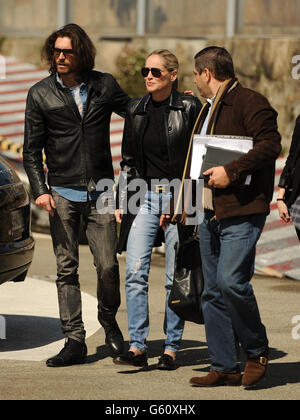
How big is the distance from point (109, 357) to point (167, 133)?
1588mm

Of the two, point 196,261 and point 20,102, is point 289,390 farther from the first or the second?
point 20,102

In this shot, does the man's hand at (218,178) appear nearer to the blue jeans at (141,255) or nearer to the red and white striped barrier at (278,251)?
the blue jeans at (141,255)

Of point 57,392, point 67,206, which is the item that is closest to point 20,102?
point 67,206

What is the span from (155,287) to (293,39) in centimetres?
614

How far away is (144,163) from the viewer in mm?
7199

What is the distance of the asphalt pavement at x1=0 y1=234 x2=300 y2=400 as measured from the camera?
646 cm

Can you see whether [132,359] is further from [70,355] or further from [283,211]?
[283,211]

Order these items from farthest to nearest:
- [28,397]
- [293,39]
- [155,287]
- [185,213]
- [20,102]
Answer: [20,102]
[293,39]
[155,287]
[185,213]
[28,397]

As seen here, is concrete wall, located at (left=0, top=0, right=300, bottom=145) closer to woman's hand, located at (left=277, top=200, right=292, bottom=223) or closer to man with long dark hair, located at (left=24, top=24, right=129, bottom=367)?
woman's hand, located at (left=277, top=200, right=292, bottom=223)

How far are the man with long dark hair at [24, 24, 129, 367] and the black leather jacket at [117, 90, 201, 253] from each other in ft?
0.58

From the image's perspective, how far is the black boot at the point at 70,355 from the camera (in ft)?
23.8
